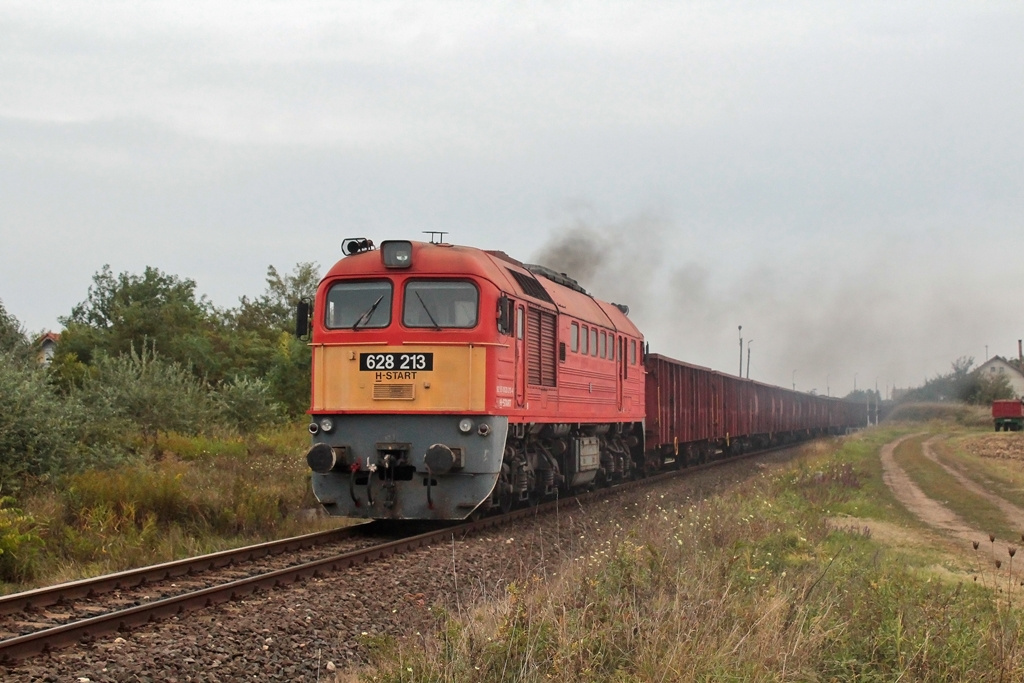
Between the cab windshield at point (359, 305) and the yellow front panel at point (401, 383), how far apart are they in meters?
0.34

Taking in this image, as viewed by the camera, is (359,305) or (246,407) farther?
(246,407)

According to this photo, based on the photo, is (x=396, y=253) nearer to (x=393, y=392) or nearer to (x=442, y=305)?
(x=442, y=305)

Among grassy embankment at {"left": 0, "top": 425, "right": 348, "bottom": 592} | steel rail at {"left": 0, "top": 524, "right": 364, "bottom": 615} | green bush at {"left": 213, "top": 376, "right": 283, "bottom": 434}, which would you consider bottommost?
steel rail at {"left": 0, "top": 524, "right": 364, "bottom": 615}

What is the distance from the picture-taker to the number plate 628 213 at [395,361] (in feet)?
42.6

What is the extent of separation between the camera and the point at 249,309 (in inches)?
2205

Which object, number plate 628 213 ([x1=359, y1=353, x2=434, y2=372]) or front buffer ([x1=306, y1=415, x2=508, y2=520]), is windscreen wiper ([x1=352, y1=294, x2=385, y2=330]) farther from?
front buffer ([x1=306, y1=415, x2=508, y2=520])

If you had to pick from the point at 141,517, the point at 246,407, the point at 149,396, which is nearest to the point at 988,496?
the point at 141,517

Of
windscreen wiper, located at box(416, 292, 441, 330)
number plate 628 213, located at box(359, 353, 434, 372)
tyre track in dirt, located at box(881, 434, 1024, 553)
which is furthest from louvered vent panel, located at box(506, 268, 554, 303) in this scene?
tyre track in dirt, located at box(881, 434, 1024, 553)

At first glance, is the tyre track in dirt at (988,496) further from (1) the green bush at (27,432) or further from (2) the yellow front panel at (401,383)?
(1) the green bush at (27,432)

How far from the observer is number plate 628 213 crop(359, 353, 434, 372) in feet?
42.6

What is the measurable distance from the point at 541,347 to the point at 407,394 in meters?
2.81

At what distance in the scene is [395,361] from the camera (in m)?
13.0

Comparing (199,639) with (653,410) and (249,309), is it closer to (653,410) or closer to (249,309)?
(653,410)

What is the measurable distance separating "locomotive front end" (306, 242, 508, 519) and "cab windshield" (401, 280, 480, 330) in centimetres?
1
